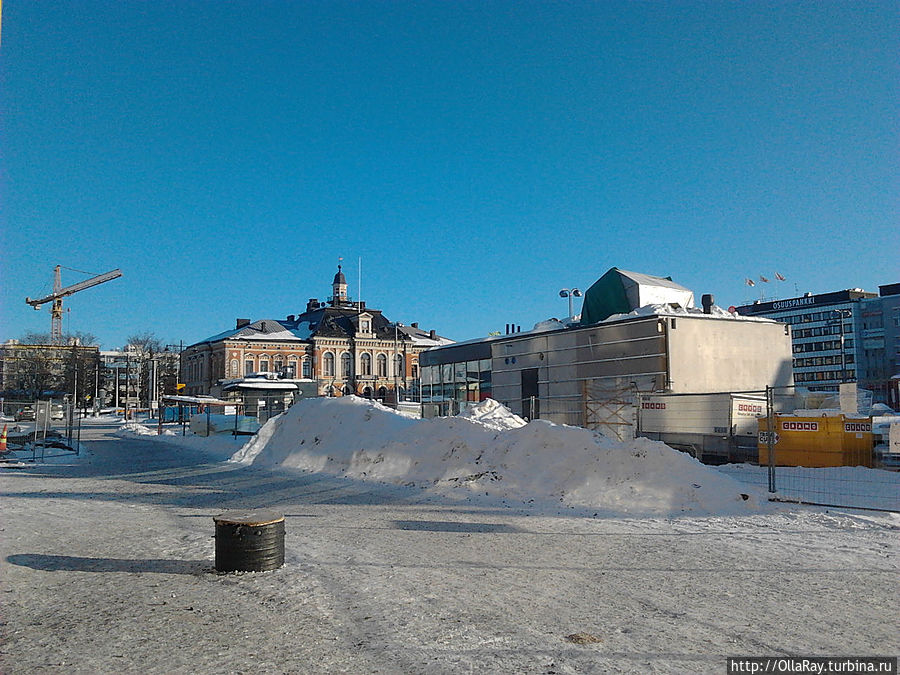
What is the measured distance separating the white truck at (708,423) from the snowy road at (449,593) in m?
8.23

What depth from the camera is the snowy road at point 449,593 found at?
5.24 meters

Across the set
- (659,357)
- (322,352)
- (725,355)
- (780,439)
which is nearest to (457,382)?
(659,357)

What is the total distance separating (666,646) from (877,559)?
172 inches

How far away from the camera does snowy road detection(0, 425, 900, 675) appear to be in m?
5.24

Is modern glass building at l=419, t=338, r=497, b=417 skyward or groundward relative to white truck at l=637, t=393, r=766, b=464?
skyward

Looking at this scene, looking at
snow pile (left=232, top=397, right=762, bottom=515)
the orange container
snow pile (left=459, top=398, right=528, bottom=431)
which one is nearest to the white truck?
the orange container

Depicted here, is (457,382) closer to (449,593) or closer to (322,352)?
(449,593)

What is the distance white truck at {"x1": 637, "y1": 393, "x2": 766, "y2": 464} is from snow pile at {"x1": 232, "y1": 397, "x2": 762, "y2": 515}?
14.6 ft

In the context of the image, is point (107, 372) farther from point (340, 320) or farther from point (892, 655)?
point (892, 655)

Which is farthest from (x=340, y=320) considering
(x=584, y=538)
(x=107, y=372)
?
(x=584, y=538)

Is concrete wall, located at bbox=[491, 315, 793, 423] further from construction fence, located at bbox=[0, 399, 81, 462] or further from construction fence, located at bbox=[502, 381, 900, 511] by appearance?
construction fence, located at bbox=[0, 399, 81, 462]

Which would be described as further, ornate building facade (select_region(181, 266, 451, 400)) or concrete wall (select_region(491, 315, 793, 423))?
ornate building facade (select_region(181, 266, 451, 400))

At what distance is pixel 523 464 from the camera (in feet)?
46.9

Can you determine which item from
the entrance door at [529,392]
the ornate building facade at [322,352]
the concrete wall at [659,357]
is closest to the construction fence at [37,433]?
the entrance door at [529,392]
